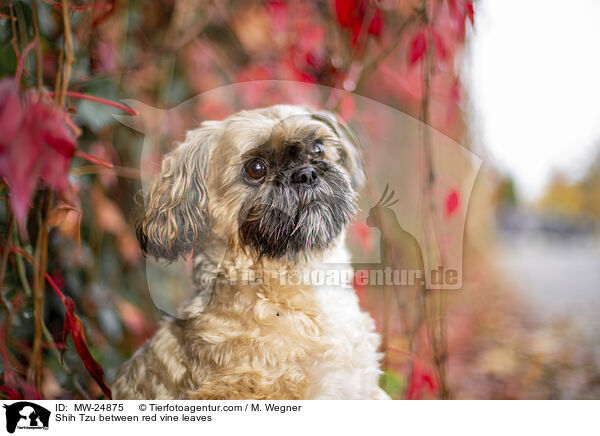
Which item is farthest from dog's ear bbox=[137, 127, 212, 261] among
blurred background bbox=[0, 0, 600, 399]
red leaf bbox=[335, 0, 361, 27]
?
red leaf bbox=[335, 0, 361, 27]

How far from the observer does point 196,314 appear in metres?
0.92

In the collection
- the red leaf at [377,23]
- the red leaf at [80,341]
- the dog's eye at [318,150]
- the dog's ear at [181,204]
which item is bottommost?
the red leaf at [80,341]

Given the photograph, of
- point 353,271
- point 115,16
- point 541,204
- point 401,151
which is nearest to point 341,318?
point 353,271

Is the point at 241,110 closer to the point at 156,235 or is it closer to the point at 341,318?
the point at 156,235

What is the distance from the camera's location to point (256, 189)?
87cm

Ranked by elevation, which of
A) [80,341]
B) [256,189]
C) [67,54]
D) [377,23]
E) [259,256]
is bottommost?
[80,341]

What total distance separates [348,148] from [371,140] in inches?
3.4

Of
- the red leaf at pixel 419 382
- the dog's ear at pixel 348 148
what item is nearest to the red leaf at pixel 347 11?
the dog's ear at pixel 348 148

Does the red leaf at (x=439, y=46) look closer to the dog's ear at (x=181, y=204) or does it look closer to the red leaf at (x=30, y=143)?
the dog's ear at (x=181, y=204)

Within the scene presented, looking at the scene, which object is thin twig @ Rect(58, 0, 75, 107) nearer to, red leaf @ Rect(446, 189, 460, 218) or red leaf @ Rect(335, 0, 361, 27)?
red leaf @ Rect(335, 0, 361, 27)

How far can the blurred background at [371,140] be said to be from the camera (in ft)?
3.43
